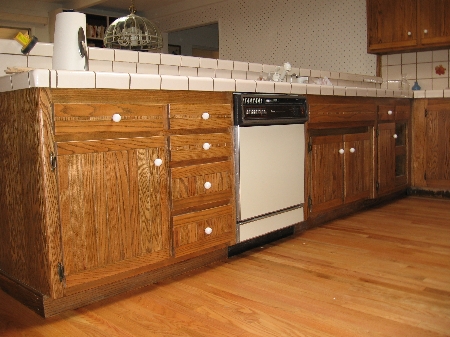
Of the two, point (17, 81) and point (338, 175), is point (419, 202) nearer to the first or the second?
point (338, 175)

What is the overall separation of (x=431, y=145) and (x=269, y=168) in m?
2.07

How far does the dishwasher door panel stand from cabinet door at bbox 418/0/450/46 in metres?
1.94

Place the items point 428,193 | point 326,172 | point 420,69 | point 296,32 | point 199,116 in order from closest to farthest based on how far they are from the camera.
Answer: point 199,116 < point 326,172 < point 428,193 < point 420,69 < point 296,32

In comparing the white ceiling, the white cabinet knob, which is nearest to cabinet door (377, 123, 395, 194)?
the white cabinet knob

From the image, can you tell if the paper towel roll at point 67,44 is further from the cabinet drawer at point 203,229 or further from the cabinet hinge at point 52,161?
the cabinet drawer at point 203,229

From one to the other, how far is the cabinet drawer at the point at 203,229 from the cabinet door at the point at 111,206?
0.07 m

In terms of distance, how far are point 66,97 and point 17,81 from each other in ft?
0.65

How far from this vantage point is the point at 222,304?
5.71ft

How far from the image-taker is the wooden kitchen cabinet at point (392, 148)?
3510 millimetres

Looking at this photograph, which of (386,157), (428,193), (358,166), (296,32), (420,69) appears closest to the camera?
(358,166)

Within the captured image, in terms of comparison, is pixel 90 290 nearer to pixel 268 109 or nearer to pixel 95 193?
pixel 95 193

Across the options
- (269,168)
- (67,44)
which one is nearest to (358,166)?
(269,168)

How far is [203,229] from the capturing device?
2.14m

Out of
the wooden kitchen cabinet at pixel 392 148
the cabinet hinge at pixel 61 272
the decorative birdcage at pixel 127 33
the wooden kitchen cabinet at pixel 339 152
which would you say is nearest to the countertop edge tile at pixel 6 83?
the cabinet hinge at pixel 61 272
